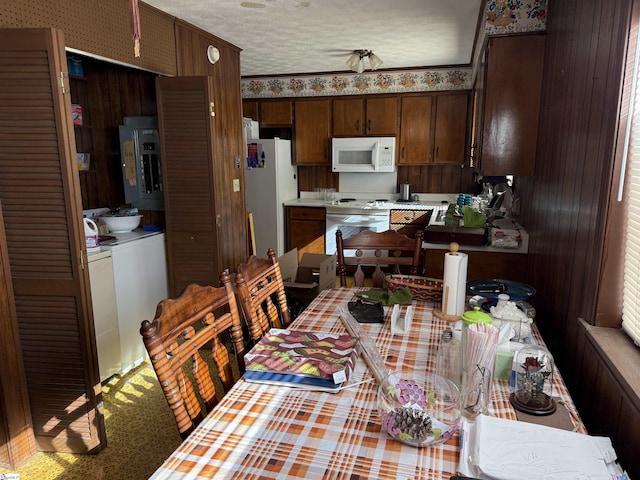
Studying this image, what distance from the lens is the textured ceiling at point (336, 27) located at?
265cm

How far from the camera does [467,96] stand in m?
Answer: 4.64

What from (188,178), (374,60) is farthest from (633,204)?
(374,60)

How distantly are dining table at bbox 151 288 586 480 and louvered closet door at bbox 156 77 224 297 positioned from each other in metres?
1.94

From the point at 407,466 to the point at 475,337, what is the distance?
41 cm

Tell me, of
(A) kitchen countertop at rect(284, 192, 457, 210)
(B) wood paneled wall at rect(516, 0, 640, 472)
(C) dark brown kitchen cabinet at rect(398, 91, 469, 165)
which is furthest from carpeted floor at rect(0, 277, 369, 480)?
(C) dark brown kitchen cabinet at rect(398, 91, 469, 165)

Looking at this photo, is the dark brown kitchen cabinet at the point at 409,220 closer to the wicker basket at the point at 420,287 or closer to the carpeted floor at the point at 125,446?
the wicker basket at the point at 420,287

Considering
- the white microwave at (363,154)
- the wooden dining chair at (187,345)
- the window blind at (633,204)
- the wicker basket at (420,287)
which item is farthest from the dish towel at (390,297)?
the white microwave at (363,154)

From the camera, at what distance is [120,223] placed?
9.86 feet

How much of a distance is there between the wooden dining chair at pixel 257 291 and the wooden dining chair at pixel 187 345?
8 centimetres

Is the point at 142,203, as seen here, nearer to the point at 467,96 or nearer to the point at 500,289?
the point at 500,289

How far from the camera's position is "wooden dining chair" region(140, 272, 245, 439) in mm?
1077

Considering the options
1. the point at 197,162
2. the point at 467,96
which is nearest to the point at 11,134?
the point at 197,162

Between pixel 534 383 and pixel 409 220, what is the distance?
3649mm

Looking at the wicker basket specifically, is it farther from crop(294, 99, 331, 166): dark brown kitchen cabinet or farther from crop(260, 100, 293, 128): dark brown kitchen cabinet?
crop(260, 100, 293, 128): dark brown kitchen cabinet
